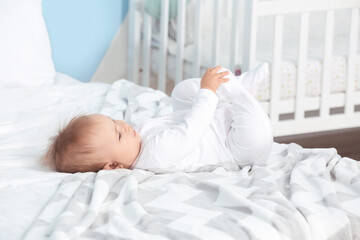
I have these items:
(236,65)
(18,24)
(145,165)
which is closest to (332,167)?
(145,165)

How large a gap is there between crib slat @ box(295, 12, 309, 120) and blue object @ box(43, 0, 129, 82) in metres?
0.85

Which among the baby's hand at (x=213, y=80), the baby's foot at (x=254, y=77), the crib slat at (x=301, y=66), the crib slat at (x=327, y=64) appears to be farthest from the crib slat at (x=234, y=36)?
the baby's hand at (x=213, y=80)

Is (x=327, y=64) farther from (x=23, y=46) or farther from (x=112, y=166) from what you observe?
(x=112, y=166)

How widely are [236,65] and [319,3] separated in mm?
387

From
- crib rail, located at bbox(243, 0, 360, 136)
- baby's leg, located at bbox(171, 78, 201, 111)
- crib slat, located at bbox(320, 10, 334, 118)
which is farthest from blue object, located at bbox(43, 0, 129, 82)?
baby's leg, located at bbox(171, 78, 201, 111)

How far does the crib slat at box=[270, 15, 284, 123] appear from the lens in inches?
94.1

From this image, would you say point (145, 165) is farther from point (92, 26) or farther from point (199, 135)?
point (92, 26)

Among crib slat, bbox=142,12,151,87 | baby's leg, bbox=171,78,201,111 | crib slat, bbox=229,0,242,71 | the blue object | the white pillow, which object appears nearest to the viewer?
baby's leg, bbox=171,78,201,111

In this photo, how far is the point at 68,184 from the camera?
129cm

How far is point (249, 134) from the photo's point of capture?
1.50 meters

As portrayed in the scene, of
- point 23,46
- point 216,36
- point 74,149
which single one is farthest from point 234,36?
point 74,149

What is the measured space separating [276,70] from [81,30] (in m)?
0.88

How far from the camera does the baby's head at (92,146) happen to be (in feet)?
4.61

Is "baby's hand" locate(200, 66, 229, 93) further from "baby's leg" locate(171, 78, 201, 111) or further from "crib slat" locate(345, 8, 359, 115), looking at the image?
"crib slat" locate(345, 8, 359, 115)
